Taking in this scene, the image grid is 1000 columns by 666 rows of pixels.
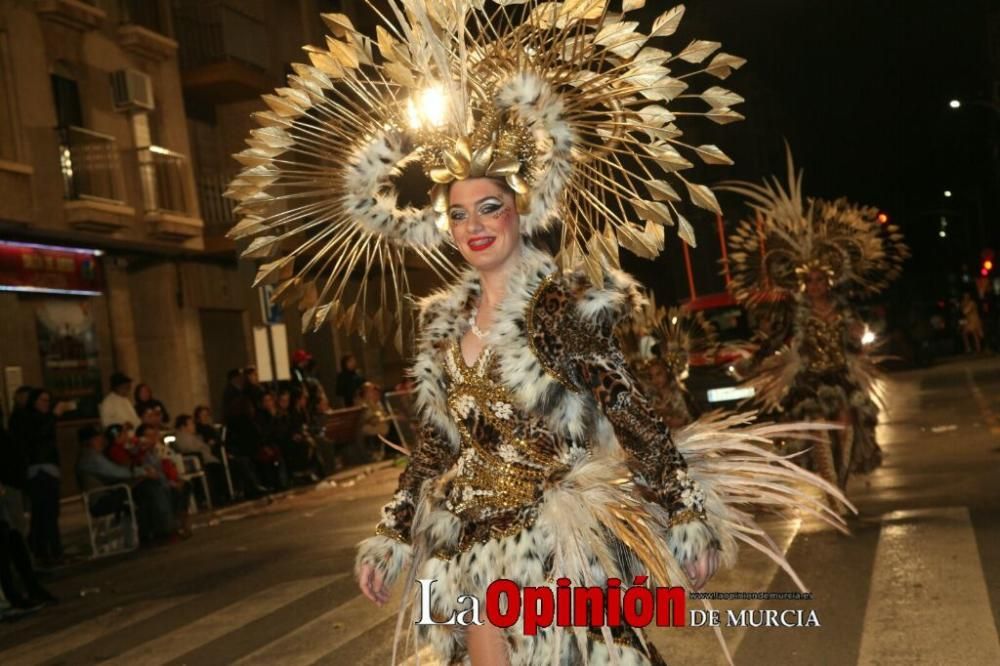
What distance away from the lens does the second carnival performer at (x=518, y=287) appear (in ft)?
11.4

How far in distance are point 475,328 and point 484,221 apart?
1.05 ft

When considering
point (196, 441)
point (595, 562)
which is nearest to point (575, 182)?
point (595, 562)

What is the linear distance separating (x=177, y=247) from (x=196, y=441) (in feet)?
26.3

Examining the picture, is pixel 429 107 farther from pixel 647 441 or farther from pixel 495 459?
pixel 647 441

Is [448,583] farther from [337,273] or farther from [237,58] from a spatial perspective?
[237,58]

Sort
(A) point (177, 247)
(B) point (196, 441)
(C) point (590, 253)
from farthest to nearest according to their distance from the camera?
(A) point (177, 247) → (B) point (196, 441) → (C) point (590, 253)

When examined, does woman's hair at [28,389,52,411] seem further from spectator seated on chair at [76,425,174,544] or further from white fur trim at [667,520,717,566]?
white fur trim at [667,520,717,566]

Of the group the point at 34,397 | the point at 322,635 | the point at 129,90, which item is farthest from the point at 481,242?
the point at 129,90

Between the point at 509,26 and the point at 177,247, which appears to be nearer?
the point at 509,26

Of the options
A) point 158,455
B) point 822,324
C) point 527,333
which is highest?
point 527,333

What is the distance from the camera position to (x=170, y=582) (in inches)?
418

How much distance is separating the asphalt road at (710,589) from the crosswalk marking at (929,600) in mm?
11

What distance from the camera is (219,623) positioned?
807 cm

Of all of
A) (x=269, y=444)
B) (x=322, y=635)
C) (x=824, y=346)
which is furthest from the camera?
(x=269, y=444)
